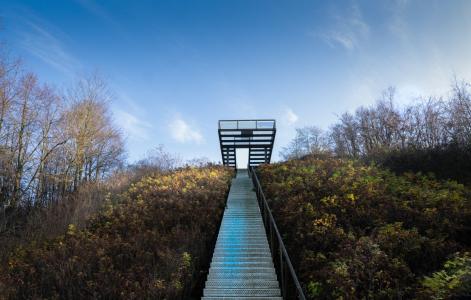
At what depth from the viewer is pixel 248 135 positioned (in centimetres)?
2639

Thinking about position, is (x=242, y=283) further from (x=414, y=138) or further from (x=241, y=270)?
(x=414, y=138)

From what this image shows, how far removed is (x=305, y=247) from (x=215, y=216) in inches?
167

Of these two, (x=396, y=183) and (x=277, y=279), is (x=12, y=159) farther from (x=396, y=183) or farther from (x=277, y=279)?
(x=396, y=183)

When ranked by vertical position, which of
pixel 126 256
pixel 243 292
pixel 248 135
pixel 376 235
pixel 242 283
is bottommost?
pixel 243 292

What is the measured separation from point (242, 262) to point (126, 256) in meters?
2.95

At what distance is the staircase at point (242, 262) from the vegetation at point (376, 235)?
731mm

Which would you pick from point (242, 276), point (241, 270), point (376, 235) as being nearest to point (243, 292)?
point (242, 276)

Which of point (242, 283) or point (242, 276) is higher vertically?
point (242, 276)

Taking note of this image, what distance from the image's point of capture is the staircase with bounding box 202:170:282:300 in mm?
7874

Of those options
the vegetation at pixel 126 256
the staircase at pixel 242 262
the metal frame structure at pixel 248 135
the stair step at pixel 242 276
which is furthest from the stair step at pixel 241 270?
the metal frame structure at pixel 248 135

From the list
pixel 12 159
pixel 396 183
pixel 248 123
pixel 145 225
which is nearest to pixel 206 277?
pixel 145 225

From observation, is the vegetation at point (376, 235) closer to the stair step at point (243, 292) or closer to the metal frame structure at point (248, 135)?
the stair step at point (243, 292)

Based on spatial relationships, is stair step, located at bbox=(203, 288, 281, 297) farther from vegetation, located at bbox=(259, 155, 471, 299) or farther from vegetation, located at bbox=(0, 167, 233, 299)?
vegetation, located at bbox=(259, 155, 471, 299)

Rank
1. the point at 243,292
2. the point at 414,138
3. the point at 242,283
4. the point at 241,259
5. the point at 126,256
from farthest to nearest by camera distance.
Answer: the point at 414,138 → the point at 241,259 → the point at 126,256 → the point at 242,283 → the point at 243,292
